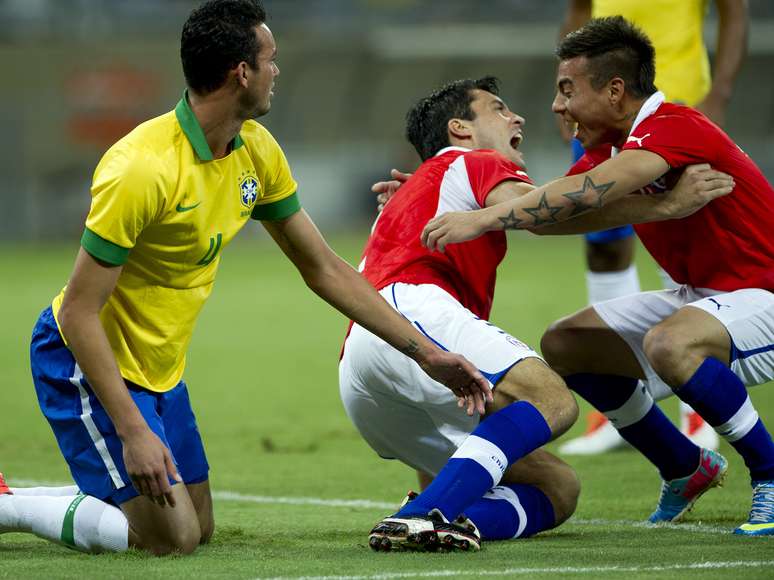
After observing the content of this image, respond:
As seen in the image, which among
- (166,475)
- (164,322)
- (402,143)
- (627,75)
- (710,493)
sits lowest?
(710,493)

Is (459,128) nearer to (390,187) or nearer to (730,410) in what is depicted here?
(390,187)

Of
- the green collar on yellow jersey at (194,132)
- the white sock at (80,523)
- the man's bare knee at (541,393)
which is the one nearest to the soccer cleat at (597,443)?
the man's bare knee at (541,393)

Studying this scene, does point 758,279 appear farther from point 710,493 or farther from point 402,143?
point 402,143

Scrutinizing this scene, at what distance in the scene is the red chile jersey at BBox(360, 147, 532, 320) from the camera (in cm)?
519

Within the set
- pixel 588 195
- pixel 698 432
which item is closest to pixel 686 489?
pixel 588 195

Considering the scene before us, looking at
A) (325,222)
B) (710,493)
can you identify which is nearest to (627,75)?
(710,493)

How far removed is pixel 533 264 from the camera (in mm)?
21797

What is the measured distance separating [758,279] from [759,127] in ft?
103

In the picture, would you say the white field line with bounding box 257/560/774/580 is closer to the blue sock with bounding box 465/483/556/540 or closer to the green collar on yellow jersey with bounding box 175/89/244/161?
the blue sock with bounding box 465/483/556/540

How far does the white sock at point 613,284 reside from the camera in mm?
7609

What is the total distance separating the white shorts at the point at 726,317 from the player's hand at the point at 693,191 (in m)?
0.39

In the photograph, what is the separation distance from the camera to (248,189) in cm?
482

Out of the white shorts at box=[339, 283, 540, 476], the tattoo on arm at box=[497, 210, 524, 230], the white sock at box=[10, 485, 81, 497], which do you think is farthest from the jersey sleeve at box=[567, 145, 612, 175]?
the white sock at box=[10, 485, 81, 497]

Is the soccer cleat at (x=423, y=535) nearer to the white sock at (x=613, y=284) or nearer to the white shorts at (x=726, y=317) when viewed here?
the white shorts at (x=726, y=317)
